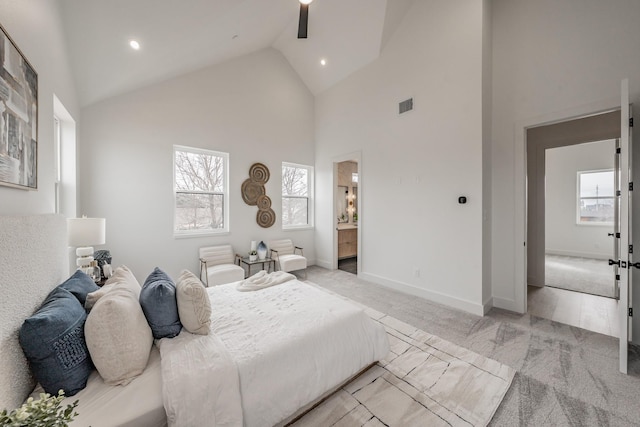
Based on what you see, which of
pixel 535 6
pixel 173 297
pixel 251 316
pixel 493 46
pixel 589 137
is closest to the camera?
pixel 173 297

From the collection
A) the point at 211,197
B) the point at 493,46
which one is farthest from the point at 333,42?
the point at 211,197

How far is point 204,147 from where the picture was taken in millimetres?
4238

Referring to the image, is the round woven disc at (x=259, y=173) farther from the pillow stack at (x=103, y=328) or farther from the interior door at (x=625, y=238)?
the interior door at (x=625, y=238)

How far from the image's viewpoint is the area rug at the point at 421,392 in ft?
5.40

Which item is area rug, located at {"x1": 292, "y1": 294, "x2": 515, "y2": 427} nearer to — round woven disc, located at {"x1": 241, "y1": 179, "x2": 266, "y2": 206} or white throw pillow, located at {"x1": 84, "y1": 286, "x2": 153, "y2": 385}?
white throw pillow, located at {"x1": 84, "y1": 286, "x2": 153, "y2": 385}

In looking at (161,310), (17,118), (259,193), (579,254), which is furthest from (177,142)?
(579,254)

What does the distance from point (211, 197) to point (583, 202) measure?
29.6ft

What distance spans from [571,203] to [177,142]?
9419mm

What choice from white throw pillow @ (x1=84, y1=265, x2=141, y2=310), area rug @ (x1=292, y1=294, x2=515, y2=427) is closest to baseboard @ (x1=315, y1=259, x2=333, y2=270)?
area rug @ (x1=292, y1=294, x2=515, y2=427)

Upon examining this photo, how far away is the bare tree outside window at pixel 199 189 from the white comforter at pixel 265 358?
2478 mm

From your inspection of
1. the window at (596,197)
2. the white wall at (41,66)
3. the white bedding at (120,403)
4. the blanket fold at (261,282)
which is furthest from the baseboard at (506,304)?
the window at (596,197)

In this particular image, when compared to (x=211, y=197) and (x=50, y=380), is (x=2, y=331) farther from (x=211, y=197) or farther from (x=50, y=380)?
(x=211, y=197)

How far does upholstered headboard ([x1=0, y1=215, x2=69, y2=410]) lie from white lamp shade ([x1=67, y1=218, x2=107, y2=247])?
1.04m

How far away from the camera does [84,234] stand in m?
2.48
